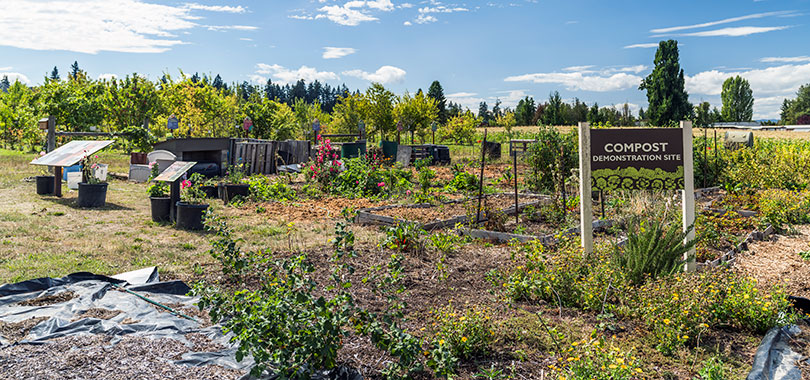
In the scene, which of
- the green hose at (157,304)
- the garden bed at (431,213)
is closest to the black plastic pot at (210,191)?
the garden bed at (431,213)

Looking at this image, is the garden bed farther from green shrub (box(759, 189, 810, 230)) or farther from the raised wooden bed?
green shrub (box(759, 189, 810, 230))

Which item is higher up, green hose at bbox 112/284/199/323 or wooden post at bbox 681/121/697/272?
wooden post at bbox 681/121/697/272

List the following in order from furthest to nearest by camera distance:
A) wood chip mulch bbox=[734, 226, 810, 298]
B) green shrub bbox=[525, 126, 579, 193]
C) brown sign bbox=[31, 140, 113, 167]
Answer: green shrub bbox=[525, 126, 579, 193] → brown sign bbox=[31, 140, 113, 167] → wood chip mulch bbox=[734, 226, 810, 298]

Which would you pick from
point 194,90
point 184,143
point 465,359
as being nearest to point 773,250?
point 465,359

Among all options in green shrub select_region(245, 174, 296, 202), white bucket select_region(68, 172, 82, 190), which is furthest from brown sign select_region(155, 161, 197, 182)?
white bucket select_region(68, 172, 82, 190)

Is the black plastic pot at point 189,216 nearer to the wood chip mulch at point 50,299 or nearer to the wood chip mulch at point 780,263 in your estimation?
the wood chip mulch at point 50,299

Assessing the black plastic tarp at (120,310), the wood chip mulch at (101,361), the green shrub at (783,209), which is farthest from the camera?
the green shrub at (783,209)

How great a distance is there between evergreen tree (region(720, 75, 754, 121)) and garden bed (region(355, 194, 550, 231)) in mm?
87879

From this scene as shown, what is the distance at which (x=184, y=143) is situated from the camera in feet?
46.9

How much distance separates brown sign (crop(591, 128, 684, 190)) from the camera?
5594 mm

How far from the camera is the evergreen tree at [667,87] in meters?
50.0

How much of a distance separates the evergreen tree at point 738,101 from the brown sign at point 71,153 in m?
91.0

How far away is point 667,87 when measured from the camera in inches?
1980

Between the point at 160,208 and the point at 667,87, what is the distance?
50704 millimetres
